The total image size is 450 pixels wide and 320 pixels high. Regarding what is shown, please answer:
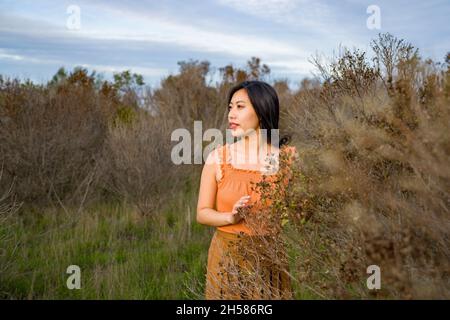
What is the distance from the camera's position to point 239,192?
2707mm

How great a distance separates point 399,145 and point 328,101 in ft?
4.98

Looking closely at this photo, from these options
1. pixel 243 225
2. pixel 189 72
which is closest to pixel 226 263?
pixel 243 225

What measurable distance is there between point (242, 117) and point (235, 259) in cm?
80

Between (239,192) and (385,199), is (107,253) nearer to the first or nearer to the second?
(239,192)

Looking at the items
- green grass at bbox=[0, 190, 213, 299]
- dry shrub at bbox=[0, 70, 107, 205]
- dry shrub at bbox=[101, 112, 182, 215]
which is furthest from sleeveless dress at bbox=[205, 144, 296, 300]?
dry shrub at bbox=[101, 112, 182, 215]

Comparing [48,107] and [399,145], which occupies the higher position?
[48,107]

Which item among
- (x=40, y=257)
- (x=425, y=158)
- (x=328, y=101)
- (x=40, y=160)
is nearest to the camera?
(x=425, y=158)

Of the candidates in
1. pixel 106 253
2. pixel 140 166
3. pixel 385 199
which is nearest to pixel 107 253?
pixel 106 253

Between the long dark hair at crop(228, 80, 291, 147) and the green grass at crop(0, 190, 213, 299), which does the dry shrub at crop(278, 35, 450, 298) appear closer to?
the long dark hair at crop(228, 80, 291, 147)

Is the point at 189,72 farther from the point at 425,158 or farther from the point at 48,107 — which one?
the point at 425,158

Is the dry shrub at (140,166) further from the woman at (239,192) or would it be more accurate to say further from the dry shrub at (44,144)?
the woman at (239,192)

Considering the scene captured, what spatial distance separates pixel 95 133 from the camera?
753 cm

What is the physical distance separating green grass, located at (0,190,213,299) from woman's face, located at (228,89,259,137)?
1.01 metres

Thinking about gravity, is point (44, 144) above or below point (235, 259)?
above
